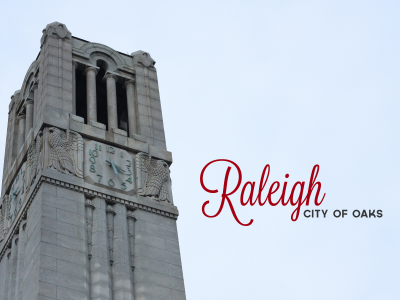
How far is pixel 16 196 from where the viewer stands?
40.4 metres

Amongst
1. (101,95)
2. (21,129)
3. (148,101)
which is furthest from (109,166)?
(101,95)

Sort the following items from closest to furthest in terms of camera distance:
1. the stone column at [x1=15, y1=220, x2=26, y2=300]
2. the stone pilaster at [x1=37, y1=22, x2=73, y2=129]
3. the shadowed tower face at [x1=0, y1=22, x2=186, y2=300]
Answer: the shadowed tower face at [x1=0, y1=22, x2=186, y2=300] < the stone column at [x1=15, y1=220, x2=26, y2=300] < the stone pilaster at [x1=37, y1=22, x2=73, y2=129]

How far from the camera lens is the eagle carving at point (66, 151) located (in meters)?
37.5

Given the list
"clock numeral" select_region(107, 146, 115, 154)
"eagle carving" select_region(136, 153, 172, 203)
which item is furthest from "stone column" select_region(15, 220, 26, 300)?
"eagle carving" select_region(136, 153, 172, 203)

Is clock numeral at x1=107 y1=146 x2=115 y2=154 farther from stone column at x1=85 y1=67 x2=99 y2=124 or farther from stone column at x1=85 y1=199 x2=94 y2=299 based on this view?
stone column at x1=85 y1=199 x2=94 y2=299

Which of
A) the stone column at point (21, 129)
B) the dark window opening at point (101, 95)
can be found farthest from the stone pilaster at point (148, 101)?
the stone column at point (21, 129)

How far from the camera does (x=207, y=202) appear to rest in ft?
138

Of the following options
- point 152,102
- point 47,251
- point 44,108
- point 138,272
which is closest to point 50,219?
point 47,251

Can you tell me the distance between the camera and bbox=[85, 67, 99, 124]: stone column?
4169cm

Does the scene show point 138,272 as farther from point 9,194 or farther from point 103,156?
point 9,194

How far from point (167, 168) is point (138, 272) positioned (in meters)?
7.01

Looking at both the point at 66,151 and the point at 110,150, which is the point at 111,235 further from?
the point at 110,150

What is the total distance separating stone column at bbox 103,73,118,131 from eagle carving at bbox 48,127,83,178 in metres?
2.98

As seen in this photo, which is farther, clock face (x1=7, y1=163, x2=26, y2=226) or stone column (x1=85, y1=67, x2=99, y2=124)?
stone column (x1=85, y1=67, x2=99, y2=124)
